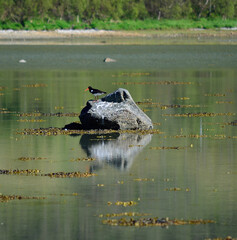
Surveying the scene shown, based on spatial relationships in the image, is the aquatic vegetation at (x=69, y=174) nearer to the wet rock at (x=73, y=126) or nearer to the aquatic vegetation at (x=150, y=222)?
the aquatic vegetation at (x=150, y=222)

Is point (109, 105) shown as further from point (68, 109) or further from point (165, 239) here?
point (165, 239)

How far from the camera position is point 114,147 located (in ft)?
79.0

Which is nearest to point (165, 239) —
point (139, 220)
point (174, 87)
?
point (139, 220)

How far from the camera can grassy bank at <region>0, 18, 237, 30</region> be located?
180 m

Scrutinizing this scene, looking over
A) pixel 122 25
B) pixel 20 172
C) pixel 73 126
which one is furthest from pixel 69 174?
pixel 122 25

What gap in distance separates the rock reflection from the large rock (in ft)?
2.34

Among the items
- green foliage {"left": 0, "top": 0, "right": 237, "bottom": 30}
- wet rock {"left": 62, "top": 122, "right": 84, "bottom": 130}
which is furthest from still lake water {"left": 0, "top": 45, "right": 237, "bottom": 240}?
green foliage {"left": 0, "top": 0, "right": 237, "bottom": 30}

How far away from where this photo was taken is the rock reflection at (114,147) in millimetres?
21484

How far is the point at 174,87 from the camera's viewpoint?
1934 inches

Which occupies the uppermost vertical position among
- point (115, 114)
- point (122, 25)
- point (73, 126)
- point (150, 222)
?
point (122, 25)

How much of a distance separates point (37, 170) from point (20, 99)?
2122 centimetres

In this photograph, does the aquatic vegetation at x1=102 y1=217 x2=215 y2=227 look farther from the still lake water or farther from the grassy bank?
the grassy bank

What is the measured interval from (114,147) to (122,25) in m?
167

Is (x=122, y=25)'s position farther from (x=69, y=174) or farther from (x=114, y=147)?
(x=69, y=174)
